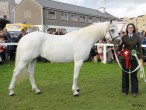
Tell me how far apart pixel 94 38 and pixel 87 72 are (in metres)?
4.36

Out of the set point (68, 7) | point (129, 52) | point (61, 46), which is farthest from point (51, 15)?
point (129, 52)

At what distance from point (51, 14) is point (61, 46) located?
45499 mm

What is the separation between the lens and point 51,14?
173 ft

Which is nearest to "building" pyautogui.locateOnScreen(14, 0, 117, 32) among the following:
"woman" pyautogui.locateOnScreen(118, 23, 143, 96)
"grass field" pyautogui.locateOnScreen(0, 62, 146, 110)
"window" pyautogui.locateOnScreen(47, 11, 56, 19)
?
"window" pyautogui.locateOnScreen(47, 11, 56, 19)

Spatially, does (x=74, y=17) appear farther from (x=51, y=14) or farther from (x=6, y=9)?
(x=6, y=9)

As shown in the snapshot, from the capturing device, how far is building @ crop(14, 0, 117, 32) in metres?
52.1

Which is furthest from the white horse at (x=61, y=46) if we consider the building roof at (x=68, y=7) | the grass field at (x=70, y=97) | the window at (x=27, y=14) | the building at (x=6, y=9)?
the building at (x=6, y=9)

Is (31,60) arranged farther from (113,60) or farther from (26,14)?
(26,14)

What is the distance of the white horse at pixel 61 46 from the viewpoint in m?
7.83

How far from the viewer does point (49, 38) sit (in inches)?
316

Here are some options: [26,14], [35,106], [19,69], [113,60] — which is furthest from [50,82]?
[26,14]

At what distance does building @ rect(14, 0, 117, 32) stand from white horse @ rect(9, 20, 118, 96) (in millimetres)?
42018

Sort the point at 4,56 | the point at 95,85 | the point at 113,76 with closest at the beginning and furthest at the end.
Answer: the point at 95,85, the point at 113,76, the point at 4,56

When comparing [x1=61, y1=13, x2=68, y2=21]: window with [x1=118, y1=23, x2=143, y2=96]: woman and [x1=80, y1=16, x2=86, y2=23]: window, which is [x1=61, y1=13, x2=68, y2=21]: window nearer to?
[x1=80, y1=16, x2=86, y2=23]: window
